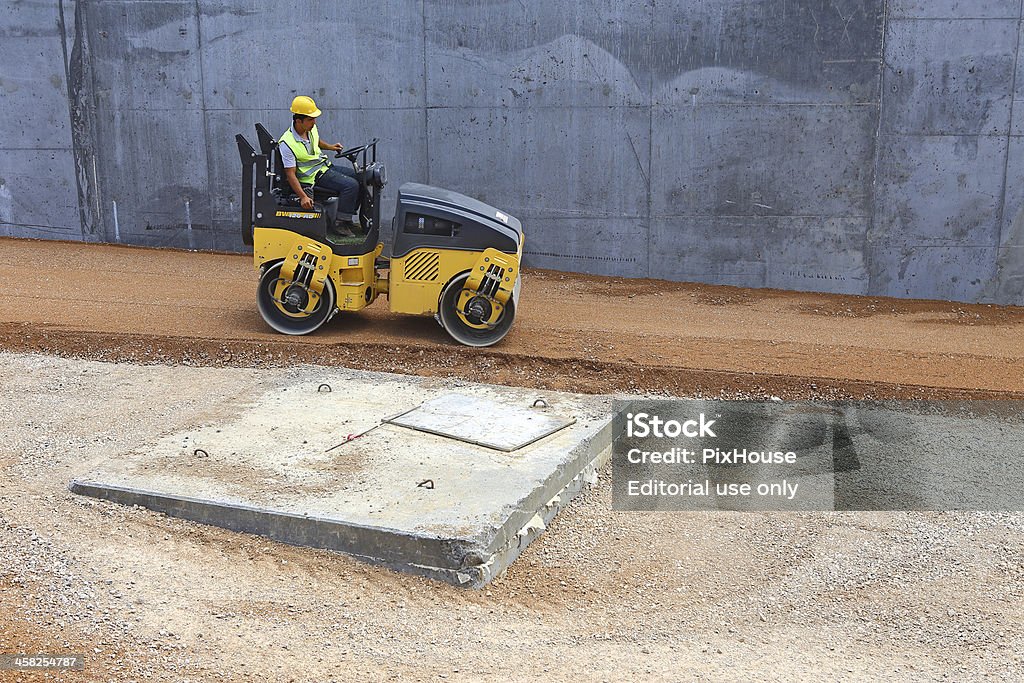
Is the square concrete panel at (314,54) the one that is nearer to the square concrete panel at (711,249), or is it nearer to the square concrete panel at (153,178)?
the square concrete panel at (153,178)

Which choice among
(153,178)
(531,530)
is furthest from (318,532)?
(153,178)

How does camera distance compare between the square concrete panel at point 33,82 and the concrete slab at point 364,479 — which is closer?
the concrete slab at point 364,479

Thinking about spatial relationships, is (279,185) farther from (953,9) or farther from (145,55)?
(953,9)

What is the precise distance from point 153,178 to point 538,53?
5.43m

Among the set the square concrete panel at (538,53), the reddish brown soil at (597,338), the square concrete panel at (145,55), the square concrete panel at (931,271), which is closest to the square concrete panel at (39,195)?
the square concrete panel at (145,55)

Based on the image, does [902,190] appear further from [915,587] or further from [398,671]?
[398,671]

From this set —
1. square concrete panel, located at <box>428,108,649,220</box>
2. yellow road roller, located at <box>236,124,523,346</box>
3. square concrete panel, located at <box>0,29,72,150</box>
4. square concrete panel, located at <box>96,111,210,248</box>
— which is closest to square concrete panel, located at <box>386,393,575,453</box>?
yellow road roller, located at <box>236,124,523,346</box>

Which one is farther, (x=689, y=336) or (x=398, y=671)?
(x=689, y=336)

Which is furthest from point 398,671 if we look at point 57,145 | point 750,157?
point 57,145

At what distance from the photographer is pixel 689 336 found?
28.7 ft

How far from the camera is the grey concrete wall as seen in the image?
1068 cm

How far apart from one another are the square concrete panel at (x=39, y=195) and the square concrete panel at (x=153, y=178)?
0.47m

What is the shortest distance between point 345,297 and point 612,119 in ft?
15.5

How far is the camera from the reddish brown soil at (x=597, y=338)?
7719 millimetres
